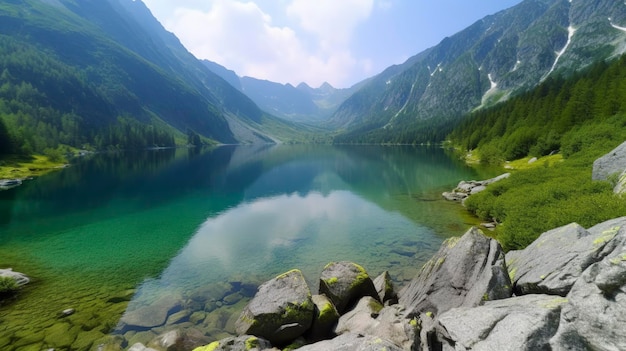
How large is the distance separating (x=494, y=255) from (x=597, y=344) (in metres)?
7.68

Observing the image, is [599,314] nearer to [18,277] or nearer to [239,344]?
[239,344]

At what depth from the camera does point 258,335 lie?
15703 millimetres

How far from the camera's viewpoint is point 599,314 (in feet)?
27.1

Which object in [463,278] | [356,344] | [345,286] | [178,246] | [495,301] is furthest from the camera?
[178,246]

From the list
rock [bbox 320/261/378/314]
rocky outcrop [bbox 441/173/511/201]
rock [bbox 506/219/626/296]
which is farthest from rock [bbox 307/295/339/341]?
rocky outcrop [bbox 441/173/511/201]

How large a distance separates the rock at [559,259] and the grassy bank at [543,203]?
22.2 feet

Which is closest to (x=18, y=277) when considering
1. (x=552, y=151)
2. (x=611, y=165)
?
(x=611, y=165)

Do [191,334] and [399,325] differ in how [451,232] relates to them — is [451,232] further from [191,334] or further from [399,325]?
[191,334]

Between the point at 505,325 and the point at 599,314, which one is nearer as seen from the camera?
the point at 599,314

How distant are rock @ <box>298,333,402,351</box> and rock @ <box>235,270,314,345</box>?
3.10 m

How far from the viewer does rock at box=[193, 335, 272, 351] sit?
46.4ft

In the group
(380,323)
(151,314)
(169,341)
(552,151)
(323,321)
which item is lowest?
(151,314)

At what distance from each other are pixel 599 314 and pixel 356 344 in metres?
7.16

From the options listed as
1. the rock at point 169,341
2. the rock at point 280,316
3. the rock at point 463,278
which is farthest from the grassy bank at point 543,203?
the rock at point 169,341
